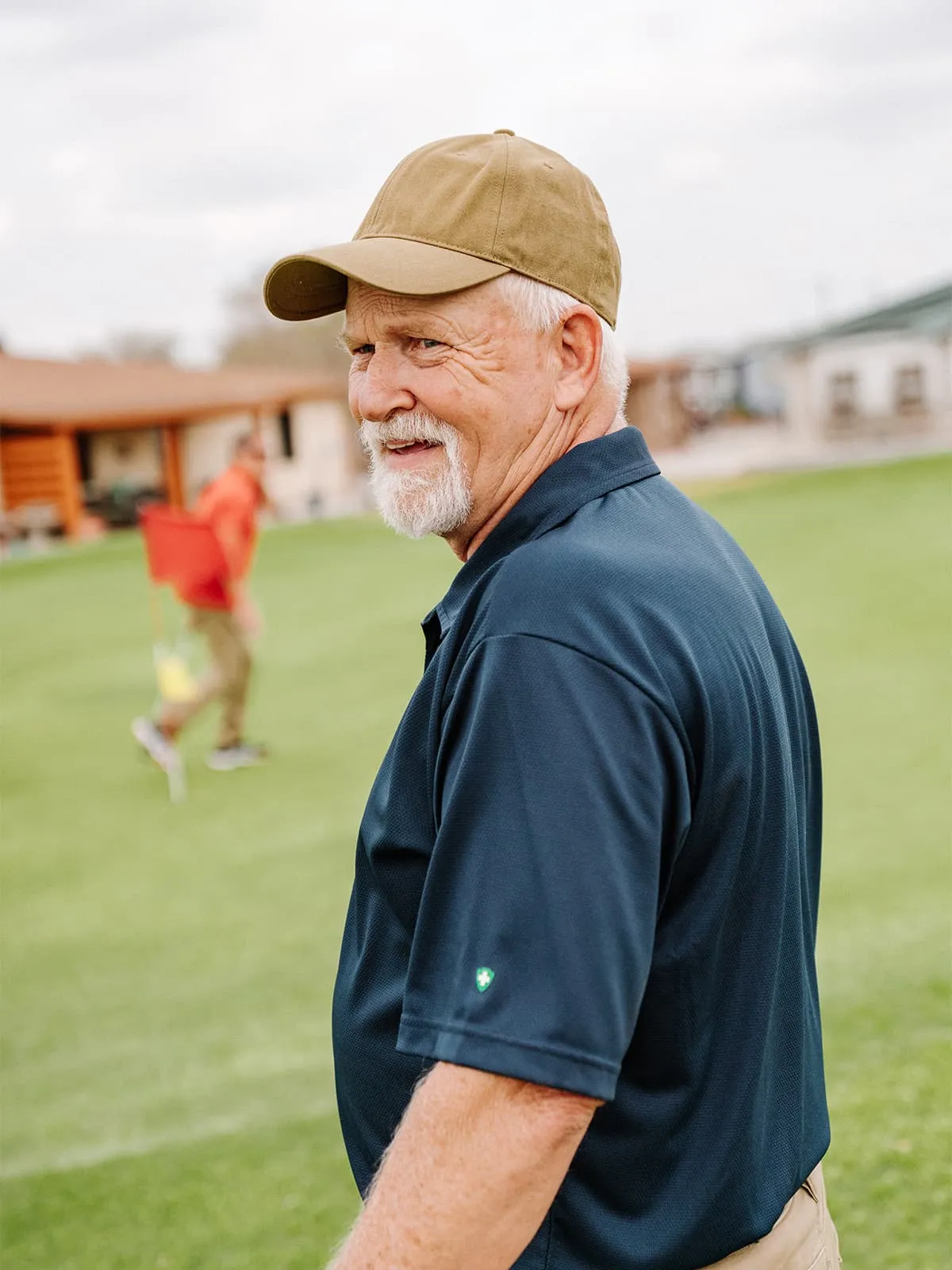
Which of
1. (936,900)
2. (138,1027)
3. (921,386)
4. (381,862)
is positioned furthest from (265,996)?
(921,386)

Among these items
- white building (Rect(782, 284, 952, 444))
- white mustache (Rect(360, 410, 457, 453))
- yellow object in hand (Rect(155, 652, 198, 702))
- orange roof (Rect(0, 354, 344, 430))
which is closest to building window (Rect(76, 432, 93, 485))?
orange roof (Rect(0, 354, 344, 430))

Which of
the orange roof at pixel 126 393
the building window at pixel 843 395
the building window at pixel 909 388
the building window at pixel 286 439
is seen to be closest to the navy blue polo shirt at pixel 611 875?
the orange roof at pixel 126 393

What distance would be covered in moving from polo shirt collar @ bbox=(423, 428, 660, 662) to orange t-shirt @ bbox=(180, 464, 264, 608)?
7.60 metres

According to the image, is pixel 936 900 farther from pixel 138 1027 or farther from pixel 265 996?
pixel 138 1027

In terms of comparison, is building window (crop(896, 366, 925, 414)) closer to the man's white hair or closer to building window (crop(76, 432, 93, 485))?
building window (crop(76, 432, 93, 485))

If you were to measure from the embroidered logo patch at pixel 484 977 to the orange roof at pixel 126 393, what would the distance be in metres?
31.7

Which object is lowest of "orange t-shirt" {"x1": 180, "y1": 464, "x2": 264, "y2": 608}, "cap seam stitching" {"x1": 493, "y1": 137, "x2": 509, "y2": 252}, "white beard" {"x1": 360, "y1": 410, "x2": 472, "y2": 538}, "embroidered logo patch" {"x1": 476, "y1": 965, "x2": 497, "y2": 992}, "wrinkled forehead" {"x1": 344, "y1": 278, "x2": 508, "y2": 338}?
"orange t-shirt" {"x1": 180, "y1": 464, "x2": 264, "y2": 608}

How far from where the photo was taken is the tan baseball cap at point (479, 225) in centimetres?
157

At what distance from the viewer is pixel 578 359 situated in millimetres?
1688

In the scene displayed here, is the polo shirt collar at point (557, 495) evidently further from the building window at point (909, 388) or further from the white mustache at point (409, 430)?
the building window at point (909, 388)

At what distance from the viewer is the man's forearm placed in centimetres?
127

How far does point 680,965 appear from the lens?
1420 mm

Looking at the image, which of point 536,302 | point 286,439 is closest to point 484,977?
point 536,302

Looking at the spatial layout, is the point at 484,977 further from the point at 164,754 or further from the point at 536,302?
the point at 164,754
